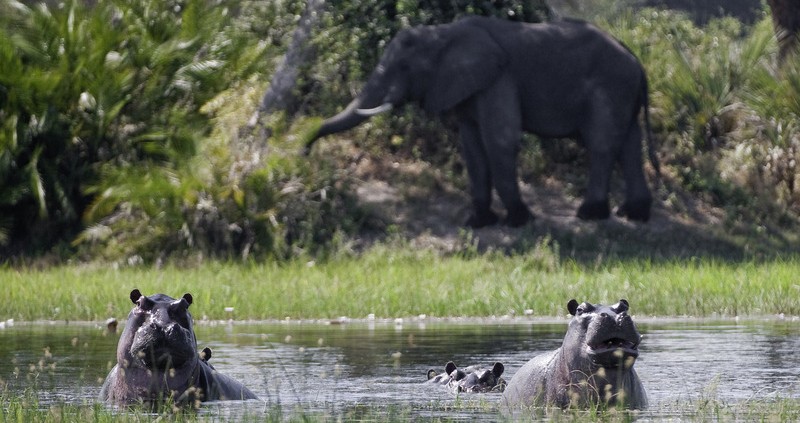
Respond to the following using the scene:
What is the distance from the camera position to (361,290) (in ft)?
55.5

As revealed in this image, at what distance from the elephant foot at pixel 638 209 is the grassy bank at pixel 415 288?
9.49ft

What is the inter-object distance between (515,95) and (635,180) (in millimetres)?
2051

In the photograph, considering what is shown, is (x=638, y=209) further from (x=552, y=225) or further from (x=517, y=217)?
(x=517, y=217)

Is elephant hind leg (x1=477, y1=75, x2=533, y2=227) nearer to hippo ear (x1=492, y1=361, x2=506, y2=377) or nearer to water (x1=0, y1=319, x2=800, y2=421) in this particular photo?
water (x1=0, y1=319, x2=800, y2=421)

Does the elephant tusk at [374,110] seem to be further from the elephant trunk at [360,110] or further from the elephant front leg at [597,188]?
the elephant front leg at [597,188]

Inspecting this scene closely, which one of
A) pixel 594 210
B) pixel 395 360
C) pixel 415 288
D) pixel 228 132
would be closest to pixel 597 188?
pixel 594 210

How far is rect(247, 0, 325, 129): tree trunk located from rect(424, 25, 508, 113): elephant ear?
106 inches

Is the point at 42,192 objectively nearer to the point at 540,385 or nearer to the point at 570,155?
the point at 570,155

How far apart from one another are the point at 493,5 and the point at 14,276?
8962 millimetres

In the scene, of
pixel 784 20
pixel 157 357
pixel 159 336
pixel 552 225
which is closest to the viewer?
pixel 159 336

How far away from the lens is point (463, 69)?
21.4 m

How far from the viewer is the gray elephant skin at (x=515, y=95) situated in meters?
21.5

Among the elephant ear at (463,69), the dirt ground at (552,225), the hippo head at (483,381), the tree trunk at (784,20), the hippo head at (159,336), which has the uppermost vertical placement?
the tree trunk at (784,20)

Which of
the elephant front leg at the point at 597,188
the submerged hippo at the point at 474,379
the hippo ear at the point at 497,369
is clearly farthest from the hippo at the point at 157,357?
the elephant front leg at the point at 597,188
